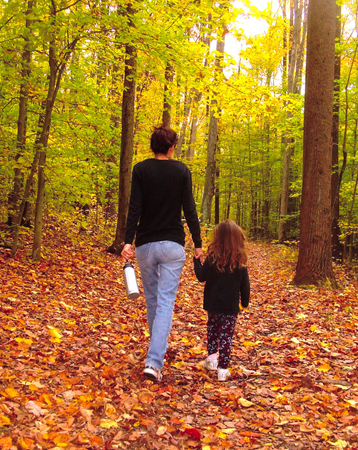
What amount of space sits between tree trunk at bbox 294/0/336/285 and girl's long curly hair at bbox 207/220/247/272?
4.57 metres

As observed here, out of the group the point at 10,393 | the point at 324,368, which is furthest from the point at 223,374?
the point at 10,393

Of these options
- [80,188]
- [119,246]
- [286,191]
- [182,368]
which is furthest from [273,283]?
[286,191]

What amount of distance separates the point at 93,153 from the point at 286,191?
11.9 metres

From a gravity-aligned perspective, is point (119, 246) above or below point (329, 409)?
above

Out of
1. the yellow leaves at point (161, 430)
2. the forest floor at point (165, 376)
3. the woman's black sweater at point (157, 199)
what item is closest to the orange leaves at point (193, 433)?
the forest floor at point (165, 376)

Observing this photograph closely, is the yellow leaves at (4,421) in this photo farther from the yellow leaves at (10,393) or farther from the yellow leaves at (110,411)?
the yellow leaves at (110,411)

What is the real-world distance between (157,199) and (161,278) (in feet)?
2.41

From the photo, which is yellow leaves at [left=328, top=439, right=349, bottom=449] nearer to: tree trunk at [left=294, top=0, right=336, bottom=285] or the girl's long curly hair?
the girl's long curly hair

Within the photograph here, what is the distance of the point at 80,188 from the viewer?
8422mm

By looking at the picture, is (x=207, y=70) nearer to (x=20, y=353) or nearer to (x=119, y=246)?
(x=119, y=246)

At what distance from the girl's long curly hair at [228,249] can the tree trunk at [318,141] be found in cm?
457

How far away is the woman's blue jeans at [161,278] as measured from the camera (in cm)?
355

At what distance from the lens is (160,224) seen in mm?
3594

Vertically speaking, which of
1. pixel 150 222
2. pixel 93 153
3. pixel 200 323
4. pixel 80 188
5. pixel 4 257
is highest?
pixel 93 153
